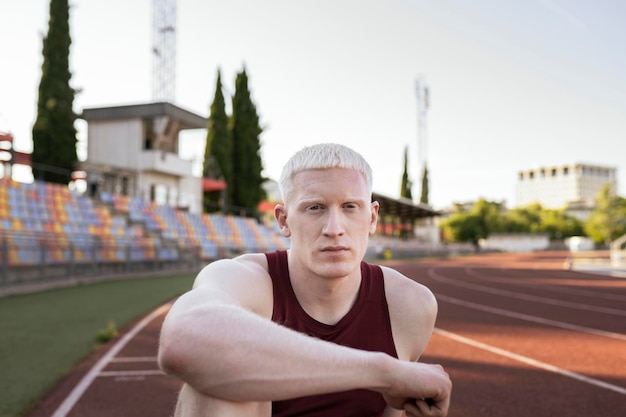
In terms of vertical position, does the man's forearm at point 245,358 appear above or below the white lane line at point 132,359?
above

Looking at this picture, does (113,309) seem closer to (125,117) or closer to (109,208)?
(109,208)

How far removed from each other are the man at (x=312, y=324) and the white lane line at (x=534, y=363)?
3960 mm

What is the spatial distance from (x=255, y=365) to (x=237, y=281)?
593mm

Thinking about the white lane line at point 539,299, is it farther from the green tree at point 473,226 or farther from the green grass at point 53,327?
the green tree at point 473,226

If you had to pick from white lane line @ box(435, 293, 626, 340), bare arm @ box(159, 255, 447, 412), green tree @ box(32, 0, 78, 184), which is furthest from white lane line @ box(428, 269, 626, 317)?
green tree @ box(32, 0, 78, 184)

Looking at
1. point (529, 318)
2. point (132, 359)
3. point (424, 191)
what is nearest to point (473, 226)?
point (424, 191)

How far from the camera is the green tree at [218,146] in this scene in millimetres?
35469

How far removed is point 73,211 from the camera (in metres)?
16.6

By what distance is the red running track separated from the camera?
14.0 ft

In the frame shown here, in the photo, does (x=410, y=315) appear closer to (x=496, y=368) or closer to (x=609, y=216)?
(x=496, y=368)

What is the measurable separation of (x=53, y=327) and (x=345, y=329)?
685cm

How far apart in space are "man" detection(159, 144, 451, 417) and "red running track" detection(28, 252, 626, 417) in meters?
2.54

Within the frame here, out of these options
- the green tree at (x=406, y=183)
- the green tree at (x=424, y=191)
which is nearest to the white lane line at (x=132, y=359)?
the green tree at (x=406, y=183)

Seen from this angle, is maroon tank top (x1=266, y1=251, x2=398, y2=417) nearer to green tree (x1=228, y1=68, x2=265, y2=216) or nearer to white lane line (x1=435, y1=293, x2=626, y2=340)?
white lane line (x1=435, y1=293, x2=626, y2=340)
